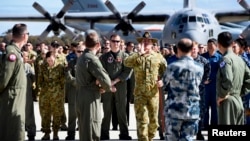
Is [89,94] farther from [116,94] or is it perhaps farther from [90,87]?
[116,94]

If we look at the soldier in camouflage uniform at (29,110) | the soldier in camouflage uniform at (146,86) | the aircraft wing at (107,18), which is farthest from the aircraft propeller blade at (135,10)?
the soldier in camouflage uniform at (146,86)

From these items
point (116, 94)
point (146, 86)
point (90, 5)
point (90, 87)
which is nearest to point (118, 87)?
point (116, 94)

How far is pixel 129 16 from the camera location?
103 ft

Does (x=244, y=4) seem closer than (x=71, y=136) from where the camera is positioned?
No

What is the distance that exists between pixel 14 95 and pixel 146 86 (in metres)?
2.51

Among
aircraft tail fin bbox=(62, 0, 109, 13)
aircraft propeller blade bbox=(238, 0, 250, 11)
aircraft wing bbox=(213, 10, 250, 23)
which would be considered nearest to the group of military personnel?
aircraft propeller blade bbox=(238, 0, 250, 11)

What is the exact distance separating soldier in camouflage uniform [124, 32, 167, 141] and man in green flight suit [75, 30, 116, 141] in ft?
4.31

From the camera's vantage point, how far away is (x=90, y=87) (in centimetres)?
743

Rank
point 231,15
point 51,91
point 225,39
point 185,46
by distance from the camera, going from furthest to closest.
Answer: point 231,15 → point 51,91 → point 225,39 → point 185,46

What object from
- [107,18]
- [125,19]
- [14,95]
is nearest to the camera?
[14,95]

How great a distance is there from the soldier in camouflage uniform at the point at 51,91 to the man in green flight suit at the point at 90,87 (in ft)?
8.15

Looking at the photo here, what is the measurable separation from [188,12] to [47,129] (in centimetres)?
1608

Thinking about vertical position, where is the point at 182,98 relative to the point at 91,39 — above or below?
below

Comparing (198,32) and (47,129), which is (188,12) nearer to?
(198,32)
